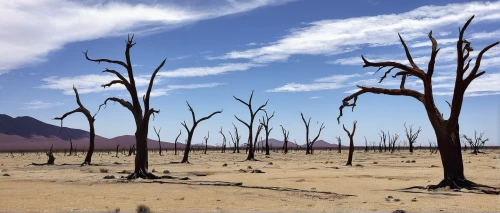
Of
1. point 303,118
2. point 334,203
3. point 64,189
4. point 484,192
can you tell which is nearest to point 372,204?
point 334,203

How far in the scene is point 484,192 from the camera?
12.7 meters

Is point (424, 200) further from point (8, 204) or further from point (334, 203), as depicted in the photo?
point (8, 204)

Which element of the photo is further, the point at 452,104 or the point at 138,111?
the point at 138,111

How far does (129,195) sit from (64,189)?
2586 millimetres

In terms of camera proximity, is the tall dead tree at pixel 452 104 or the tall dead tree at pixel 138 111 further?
the tall dead tree at pixel 138 111

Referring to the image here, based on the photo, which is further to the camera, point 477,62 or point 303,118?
point 303,118

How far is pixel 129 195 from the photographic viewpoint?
12.6 metres

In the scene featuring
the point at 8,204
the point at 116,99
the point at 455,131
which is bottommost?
the point at 8,204

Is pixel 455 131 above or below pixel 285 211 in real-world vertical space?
above

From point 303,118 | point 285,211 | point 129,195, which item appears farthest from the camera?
point 303,118

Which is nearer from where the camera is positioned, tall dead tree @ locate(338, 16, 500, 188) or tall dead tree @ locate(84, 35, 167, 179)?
tall dead tree @ locate(338, 16, 500, 188)

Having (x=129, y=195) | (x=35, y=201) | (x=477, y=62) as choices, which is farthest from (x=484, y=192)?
(x=35, y=201)

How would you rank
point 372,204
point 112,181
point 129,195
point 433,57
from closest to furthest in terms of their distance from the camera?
point 372,204 → point 129,195 → point 433,57 → point 112,181

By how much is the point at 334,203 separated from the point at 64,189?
7704mm
